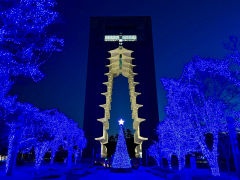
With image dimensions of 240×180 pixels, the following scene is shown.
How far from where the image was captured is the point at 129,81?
64.0m

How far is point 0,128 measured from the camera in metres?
18.7

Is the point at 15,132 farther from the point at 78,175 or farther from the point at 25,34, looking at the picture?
the point at 25,34

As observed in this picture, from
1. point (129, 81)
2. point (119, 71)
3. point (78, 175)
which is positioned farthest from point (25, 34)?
point (119, 71)

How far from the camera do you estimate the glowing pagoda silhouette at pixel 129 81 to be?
2085 inches

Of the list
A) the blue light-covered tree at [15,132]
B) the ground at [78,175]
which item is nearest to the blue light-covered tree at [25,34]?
the ground at [78,175]

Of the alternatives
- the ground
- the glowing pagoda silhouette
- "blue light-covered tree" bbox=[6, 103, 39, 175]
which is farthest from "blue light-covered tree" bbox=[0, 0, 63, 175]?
the glowing pagoda silhouette

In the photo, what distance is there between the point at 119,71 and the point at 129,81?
5576 millimetres

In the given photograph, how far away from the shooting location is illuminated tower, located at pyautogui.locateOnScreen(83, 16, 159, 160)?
54.8 metres

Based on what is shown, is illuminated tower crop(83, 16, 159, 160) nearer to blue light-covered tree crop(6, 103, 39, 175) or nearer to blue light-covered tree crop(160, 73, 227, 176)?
blue light-covered tree crop(6, 103, 39, 175)

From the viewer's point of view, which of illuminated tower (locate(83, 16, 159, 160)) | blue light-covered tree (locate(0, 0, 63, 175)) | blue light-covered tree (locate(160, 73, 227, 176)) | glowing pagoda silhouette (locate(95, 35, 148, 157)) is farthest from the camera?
illuminated tower (locate(83, 16, 159, 160))

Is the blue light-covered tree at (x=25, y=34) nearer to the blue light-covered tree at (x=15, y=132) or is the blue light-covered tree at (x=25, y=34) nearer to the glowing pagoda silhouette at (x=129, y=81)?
the blue light-covered tree at (x=15, y=132)

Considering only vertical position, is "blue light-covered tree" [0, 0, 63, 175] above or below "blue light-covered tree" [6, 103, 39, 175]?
above

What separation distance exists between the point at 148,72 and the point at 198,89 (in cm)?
4870

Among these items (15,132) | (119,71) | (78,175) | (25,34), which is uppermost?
(119,71)
